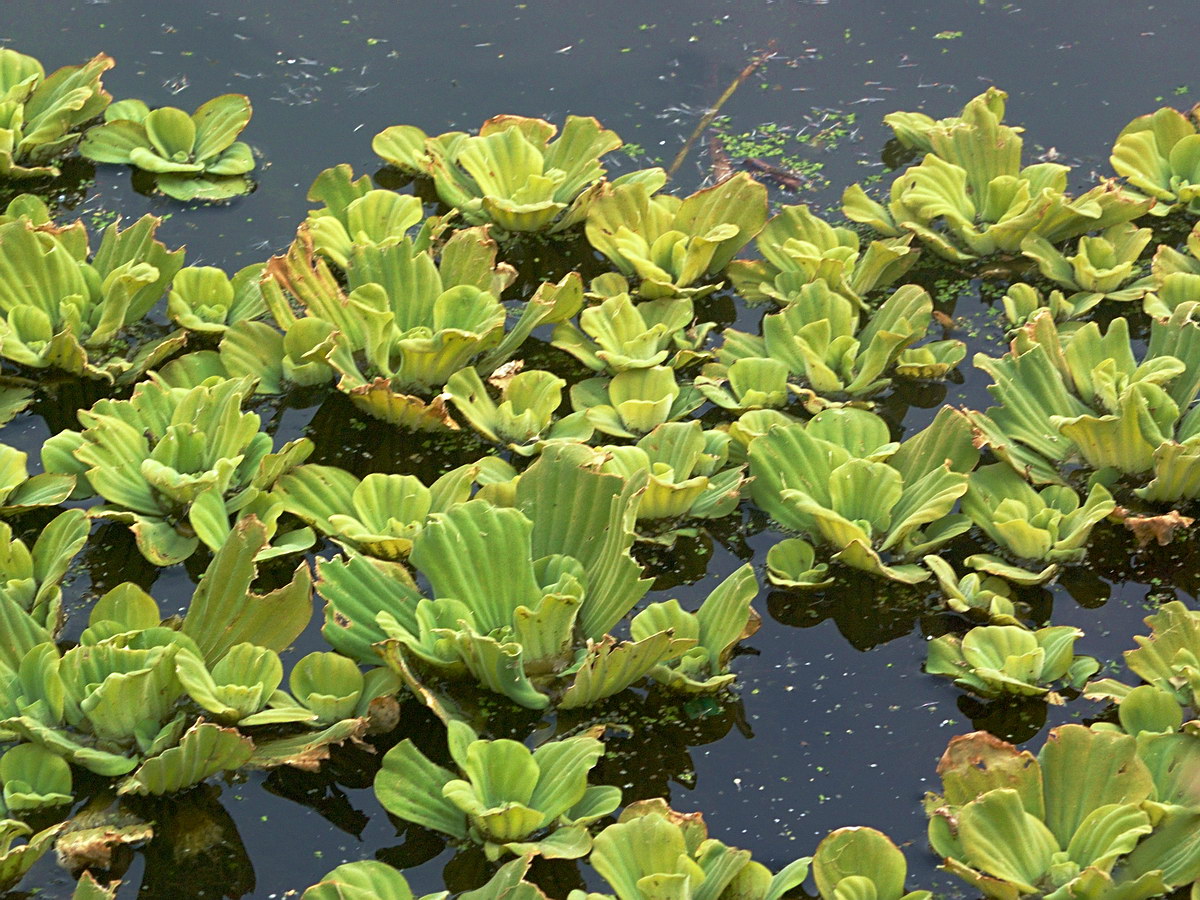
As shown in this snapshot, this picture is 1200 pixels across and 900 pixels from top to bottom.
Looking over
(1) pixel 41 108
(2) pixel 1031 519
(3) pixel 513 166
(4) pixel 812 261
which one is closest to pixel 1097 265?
(4) pixel 812 261

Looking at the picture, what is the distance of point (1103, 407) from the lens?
237cm

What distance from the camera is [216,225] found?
115 inches

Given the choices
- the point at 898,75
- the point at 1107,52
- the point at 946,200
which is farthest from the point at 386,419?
the point at 1107,52

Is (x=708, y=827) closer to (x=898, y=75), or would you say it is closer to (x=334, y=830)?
(x=334, y=830)

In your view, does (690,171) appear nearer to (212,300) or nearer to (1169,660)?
(212,300)

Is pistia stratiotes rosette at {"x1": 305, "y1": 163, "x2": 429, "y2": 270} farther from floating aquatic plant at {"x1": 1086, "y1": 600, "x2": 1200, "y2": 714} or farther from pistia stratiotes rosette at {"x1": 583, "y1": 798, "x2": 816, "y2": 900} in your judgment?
floating aquatic plant at {"x1": 1086, "y1": 600, "x2": 1200, "y2": 714}

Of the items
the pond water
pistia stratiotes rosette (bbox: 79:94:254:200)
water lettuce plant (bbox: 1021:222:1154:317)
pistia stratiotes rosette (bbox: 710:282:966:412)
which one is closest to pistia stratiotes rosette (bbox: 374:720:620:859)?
the pond water

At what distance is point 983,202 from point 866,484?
926 millimetres

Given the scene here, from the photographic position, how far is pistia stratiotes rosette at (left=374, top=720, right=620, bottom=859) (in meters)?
1.72

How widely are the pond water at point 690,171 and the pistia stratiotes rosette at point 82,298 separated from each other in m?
0.11

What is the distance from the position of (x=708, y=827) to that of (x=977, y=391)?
3.36 feet

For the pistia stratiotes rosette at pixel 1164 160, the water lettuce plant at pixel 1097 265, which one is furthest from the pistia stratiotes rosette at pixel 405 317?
the pistia stratiotes rosette at pixel 1164 160

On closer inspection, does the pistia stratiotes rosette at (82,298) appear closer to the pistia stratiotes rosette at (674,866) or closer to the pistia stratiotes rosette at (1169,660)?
the pistia stratiotes rosette at (674,866)

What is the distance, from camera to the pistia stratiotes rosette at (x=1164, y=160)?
2.88 m
